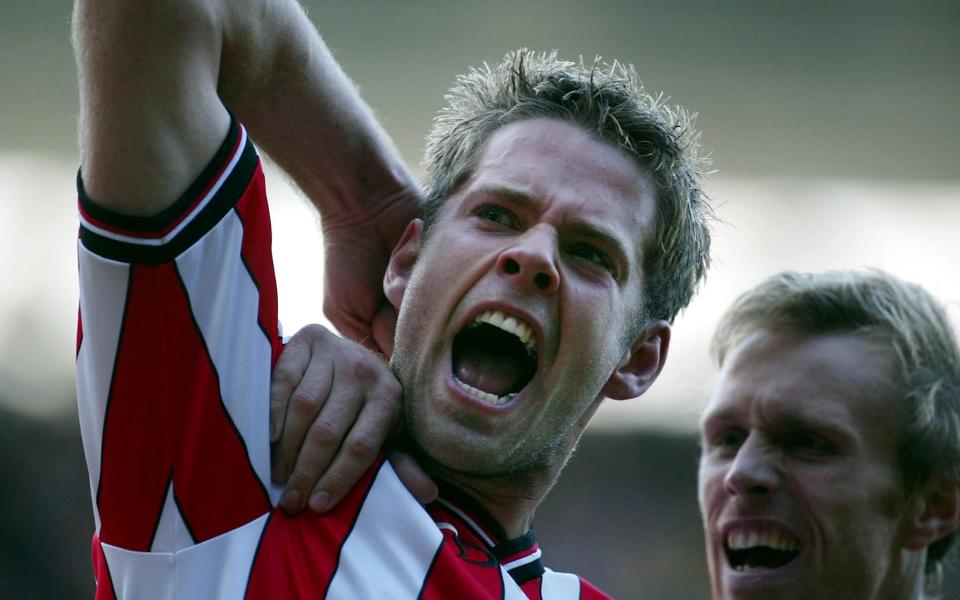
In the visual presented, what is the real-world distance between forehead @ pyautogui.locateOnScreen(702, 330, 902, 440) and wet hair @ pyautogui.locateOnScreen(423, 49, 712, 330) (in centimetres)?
36

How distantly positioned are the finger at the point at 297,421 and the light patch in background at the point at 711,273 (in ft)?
16.0

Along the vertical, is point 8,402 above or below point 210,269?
below

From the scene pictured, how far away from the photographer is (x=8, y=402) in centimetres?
699

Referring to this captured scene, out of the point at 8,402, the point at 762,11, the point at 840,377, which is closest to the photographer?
the point at 840,377

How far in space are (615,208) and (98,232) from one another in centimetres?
93

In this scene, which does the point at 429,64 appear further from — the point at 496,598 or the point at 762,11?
the point at 496,598

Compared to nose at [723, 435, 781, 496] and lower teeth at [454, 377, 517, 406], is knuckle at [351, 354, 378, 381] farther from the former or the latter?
nose at [723, 435, 781, 496]

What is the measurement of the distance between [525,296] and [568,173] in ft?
0.84

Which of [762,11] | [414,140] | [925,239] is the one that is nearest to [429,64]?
[414,140]

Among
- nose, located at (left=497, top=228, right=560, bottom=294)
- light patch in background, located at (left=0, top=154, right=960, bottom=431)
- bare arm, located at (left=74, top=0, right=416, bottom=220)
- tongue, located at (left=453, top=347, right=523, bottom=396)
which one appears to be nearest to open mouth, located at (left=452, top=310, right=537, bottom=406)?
tongue, located at (left=453, top=347, right=523, bottom=396)

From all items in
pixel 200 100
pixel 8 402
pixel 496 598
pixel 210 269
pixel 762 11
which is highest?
pixel 762 11

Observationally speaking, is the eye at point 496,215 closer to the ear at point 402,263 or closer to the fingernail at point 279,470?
the ear at point 402,263

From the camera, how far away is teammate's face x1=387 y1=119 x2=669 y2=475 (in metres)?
1.93

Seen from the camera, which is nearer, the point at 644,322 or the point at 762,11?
the point at 644,322
